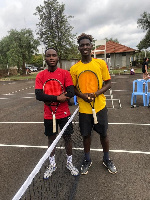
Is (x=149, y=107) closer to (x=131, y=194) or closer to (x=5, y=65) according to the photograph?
(x=131, y=194)

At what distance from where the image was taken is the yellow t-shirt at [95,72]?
315 centimetres

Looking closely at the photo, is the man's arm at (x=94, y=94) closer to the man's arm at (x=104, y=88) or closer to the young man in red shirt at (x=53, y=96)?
the man's arm at (x=104, y=88)

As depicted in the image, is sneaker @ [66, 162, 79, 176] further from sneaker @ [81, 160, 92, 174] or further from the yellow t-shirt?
the yellow t-shirt

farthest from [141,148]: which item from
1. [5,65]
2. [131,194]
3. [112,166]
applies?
[5,65]

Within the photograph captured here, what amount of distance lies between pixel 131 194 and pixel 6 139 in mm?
3907

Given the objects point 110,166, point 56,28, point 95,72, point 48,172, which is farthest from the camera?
point 56,28

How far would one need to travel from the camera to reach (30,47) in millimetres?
41219

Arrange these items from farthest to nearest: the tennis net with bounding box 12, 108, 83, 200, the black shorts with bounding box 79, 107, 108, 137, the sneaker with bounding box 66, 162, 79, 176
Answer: the sneaker with bounding box 66, 162, 79, 176, the black shorts with bounding box 79, 107, 108, 137, the tennis net with bounding box 12, 108, 83, 200

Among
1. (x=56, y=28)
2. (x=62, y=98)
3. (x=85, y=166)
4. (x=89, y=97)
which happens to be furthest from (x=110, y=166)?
(x=56, y=28)

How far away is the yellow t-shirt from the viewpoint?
3.15 metres

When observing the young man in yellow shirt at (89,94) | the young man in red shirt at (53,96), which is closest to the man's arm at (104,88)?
the young man in yellow shirt at (89,94)

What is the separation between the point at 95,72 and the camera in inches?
123

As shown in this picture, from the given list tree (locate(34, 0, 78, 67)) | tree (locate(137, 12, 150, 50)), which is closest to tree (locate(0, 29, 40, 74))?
→ tree (locate(34, 0, 78, 67))

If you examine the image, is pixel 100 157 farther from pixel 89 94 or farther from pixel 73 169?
pixel 89 94
